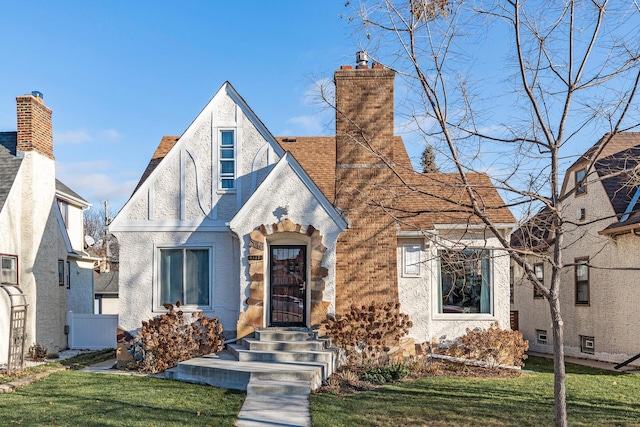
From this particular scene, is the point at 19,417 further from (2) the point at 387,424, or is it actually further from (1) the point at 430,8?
(1) the point at 430,8

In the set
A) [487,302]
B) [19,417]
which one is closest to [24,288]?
[19,417]

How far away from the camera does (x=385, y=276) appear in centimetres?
1176

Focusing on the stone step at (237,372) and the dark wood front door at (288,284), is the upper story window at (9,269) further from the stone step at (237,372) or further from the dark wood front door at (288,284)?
the dark wood front door at (288,284)

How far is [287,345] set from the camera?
35.5ft

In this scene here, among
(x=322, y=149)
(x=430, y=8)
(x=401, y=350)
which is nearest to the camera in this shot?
(x=430, y=8)

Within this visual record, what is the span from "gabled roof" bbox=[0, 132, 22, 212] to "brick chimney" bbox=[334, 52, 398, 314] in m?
7.96

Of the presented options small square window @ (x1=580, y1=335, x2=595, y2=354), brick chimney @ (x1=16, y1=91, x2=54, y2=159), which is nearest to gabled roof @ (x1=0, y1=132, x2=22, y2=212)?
brick chimney @ (x1=16, y1=91, x2=54, y2=159)

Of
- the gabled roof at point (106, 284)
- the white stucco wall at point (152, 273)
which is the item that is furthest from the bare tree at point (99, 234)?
the white stucco wall at point (152, 273)

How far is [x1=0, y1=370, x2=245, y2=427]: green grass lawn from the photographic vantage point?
7273 mm

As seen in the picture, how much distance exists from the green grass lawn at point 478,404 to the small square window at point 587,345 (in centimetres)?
541

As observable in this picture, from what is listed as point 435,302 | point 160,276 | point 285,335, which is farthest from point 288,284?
point 435,302

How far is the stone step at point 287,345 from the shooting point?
10.8 metres

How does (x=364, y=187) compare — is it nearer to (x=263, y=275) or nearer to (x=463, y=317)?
(x=263, y=275)

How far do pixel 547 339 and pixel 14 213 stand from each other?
54.4 feet
